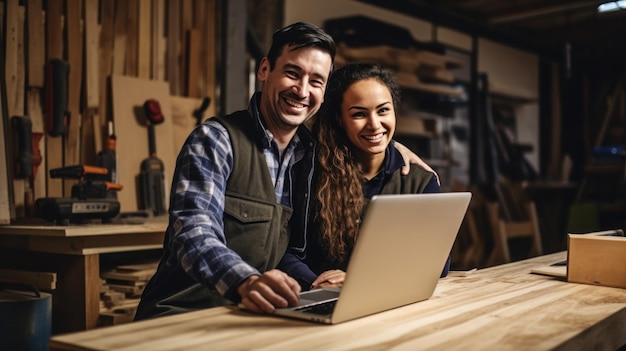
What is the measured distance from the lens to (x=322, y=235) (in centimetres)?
204

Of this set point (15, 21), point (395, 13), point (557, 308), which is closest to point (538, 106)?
point (395, 13)

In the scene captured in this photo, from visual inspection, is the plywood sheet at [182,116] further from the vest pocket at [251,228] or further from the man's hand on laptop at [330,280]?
the man's hand on laptop at [330,280]

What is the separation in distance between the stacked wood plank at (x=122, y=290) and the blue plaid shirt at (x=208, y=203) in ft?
3.63

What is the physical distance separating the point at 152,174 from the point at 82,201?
0.74 metres

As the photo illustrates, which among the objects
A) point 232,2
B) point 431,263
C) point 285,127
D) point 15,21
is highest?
point 232,2

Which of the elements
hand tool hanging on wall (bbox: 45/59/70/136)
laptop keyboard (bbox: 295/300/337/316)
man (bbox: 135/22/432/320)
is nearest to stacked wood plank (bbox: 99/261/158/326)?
hand tool hanging on wall (bbox: 45/59/70/136)

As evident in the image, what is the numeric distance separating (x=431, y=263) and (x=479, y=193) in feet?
17.2

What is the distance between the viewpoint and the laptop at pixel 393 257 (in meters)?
1.23

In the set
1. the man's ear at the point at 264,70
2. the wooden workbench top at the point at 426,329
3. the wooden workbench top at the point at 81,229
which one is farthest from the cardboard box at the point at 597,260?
the wooden workbench top at the point at 81,229

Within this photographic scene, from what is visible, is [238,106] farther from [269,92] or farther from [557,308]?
[557,308]

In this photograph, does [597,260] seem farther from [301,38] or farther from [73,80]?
[73,80]

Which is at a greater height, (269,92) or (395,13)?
(395,13)

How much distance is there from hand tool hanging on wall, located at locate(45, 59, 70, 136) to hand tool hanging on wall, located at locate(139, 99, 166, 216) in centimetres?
47

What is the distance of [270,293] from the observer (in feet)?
4.49
